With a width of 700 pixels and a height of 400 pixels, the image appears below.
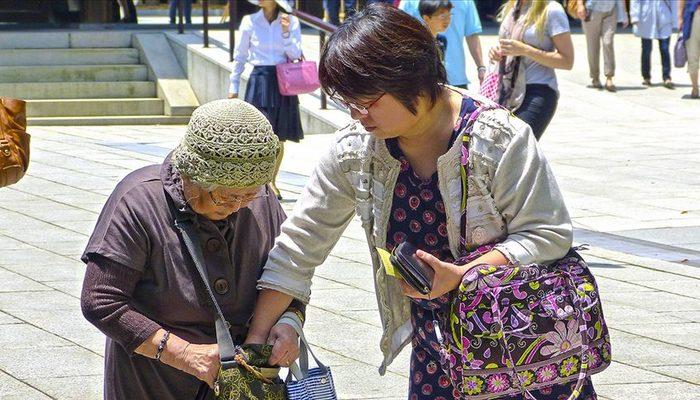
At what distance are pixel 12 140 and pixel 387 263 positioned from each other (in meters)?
1.54

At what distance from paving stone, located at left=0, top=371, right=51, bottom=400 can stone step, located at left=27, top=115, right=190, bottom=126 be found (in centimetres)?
1024

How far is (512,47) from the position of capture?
666 centimetres

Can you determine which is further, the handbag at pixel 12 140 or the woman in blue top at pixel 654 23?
the woman in blue top at pixel 654 23

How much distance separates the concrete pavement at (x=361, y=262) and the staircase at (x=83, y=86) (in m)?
1.03

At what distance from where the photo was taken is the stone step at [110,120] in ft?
49.6

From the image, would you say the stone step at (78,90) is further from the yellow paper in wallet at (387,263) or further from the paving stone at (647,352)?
the yellow paper in wallet at (387,263)

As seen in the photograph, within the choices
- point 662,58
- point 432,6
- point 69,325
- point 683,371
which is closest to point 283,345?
point 683,371

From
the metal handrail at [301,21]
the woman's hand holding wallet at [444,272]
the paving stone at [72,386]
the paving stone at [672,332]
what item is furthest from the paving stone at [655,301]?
the metal handrail at [301,21]

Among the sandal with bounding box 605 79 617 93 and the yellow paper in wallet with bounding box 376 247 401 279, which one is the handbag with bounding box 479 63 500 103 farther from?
the sandal with bounding box 605 79 617 93

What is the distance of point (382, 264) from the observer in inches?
112

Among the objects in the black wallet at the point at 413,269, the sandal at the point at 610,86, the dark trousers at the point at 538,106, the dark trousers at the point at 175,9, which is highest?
the black wallet at the point at 413,269

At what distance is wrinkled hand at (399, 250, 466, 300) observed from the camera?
2.64m

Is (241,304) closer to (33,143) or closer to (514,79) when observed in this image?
(514,79)

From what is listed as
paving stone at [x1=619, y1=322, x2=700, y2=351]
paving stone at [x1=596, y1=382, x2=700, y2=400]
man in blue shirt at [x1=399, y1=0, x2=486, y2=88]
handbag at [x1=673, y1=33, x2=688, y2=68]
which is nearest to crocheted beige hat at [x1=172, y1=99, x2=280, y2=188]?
paving stone at [x1=596, y1=382, x2=700, y2=400]
